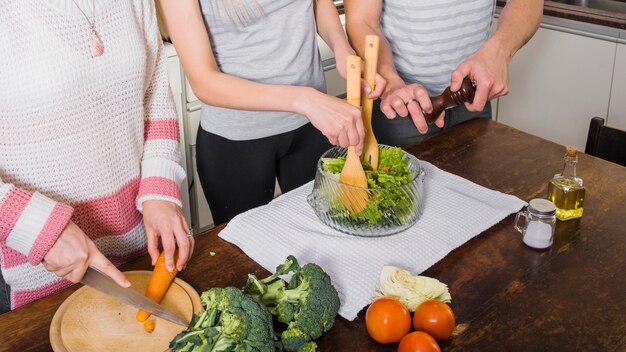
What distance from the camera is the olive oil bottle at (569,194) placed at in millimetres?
1215

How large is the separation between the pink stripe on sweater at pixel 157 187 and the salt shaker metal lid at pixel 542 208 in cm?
64

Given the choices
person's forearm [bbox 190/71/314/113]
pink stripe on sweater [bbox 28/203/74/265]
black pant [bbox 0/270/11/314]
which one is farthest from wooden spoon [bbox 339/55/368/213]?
black pant [bbox 0/270/11/314]

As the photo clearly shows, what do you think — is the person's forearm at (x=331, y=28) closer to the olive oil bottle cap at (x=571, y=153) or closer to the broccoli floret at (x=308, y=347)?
the olive oil bottle cap at (x=571, y=153)

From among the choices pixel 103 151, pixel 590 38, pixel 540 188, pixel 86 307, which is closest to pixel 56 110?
pixel 103 151

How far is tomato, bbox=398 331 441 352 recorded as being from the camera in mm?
854

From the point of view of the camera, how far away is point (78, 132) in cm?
108

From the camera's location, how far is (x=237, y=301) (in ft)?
2.73

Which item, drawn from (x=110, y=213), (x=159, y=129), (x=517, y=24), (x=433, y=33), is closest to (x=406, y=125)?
(x=433, y=33)

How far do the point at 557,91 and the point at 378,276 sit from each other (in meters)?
2.13

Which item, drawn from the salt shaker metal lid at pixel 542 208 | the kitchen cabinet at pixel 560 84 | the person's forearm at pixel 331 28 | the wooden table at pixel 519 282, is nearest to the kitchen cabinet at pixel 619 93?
the kitchen cabinet at pixel 560 84

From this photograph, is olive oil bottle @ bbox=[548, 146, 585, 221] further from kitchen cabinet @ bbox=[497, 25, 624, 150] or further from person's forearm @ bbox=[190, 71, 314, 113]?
kitchen cabinet @ bbox=[497, 25, 624, 150]

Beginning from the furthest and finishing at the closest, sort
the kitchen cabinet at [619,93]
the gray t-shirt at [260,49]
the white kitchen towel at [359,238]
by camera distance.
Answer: the kitchen cabinet at [619,93] < the gray t-shirt at [260,49] < the white kitchen towel at [359,238]

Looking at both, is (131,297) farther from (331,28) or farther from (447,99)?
(331,28)

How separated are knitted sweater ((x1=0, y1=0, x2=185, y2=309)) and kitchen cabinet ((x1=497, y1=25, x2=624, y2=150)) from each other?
205 cm
